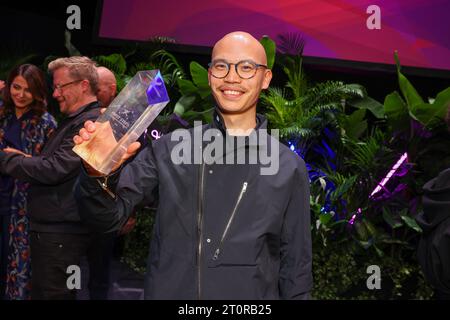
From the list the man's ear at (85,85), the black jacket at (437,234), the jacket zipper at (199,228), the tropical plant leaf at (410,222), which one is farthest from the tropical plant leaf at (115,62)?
the jacket zipper at (199,228)

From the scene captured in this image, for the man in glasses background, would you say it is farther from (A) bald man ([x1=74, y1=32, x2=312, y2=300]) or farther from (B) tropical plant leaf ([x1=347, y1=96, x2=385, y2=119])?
(B) tropical plant leaf ([x1=347, y1=96, x2=385, y2=119])

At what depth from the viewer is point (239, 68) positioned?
2443mm

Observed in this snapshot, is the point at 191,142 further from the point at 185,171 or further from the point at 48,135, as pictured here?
the point at 48,135

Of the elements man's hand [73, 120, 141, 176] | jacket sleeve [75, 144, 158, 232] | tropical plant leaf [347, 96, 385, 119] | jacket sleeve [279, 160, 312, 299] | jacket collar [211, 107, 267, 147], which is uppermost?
tropical plant leaf [347, 96, 385, 119]

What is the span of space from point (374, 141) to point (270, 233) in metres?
3.41

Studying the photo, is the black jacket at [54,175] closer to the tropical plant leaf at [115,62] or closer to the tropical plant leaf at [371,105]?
the tropical plant leaf at [115,62]

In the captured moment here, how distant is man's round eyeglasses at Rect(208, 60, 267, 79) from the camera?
2.44 m

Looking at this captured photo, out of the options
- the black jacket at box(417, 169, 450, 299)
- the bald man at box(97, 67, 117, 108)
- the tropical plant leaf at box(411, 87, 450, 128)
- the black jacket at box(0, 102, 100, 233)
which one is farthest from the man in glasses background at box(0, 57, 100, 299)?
the tropical plant leaf at box(411, 87, 450, 128)

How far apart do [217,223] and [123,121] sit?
1.48 feet

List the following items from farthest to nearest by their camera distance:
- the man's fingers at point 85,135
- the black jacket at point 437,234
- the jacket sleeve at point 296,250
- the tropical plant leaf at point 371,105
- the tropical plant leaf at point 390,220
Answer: the tropical plant leaf at point 371,105 → the tropical plant leaf at point 390,220 → the black jacket at point 437,234 → the jacket sleeve at point 296,250 → the man's fingers at point 85,135

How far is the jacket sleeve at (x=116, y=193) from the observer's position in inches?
82.6

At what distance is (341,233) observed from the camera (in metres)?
5.53

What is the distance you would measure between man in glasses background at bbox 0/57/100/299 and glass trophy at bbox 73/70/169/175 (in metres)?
1.92

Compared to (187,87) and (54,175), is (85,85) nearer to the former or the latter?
(54,175)
